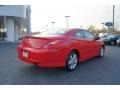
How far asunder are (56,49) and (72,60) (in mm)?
994

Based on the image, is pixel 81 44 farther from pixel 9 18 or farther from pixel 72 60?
pixel 9 18

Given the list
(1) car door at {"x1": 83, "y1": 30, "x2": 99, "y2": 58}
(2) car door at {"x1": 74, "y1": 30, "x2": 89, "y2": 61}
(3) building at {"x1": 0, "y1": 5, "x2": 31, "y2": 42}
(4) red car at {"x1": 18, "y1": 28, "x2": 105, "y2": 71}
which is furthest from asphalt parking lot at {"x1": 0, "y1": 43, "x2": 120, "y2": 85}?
(3) building at {"x1": 0, "y1": 5, "x2": 31, "y2": 42}

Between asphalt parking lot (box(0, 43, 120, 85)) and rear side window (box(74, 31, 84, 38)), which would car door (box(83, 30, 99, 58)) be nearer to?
A: rear side window (box(74, 31, 84, 38))

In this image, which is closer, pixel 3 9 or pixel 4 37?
pixel 3 9

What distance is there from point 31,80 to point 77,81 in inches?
49.9

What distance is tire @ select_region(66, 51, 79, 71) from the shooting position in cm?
697

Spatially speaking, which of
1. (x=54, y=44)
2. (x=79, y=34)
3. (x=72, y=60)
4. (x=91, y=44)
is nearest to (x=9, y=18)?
(x=91, y=44)

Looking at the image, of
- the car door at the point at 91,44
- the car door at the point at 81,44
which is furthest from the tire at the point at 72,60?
the car door at the point at 91,44

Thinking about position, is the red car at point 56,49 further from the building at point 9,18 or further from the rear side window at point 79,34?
the building at point 9,18

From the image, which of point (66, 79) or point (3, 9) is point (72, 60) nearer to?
point (66, 79)

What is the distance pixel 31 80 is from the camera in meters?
5.95

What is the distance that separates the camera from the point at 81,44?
7715 mm

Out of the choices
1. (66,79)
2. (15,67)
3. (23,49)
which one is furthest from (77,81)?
(15,67)

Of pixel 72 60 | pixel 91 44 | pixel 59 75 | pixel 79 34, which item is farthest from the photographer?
pixel 91 44
